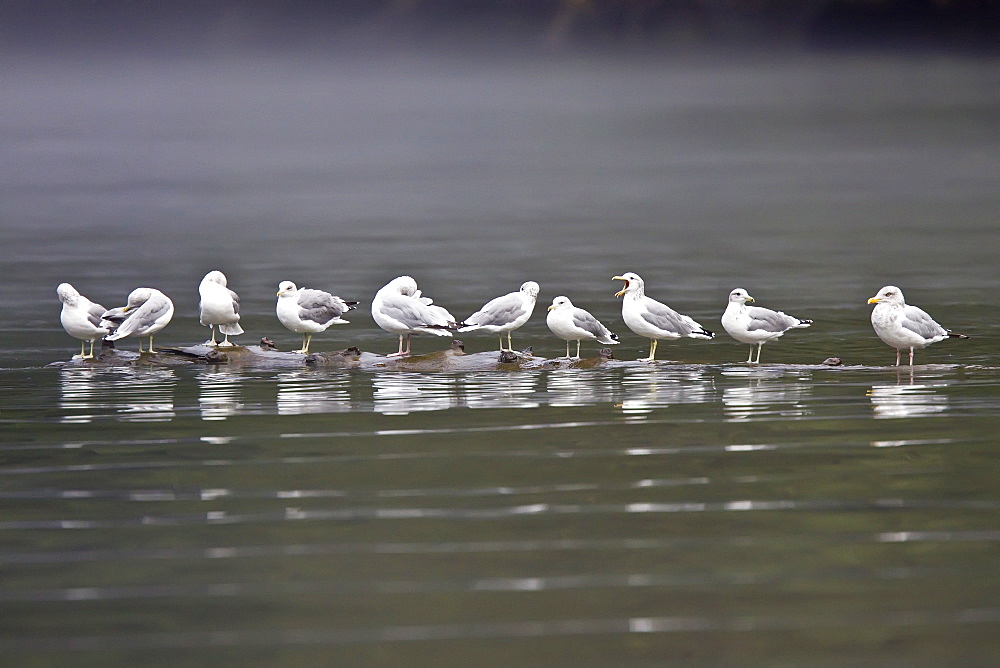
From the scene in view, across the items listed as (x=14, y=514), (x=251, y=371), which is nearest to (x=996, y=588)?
(x=14, y=514)

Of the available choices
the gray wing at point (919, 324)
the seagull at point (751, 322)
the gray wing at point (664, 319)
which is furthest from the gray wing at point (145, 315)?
the gray wing at point (919, 324)

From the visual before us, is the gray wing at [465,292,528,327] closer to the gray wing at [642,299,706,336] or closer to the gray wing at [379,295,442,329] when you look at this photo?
the gray wing at [379,295,442,329]

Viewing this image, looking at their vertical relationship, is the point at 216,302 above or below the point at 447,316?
above

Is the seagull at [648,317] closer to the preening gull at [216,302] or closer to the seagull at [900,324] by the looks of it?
the seagull at [900,324]

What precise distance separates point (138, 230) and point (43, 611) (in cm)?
3789

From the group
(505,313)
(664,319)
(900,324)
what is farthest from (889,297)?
(505,313)

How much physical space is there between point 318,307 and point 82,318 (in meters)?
2.23

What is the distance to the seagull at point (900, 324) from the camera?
12.7 m

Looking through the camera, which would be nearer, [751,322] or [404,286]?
[751,322]

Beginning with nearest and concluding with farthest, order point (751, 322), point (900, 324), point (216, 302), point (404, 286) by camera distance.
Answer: point (900, 324) < point (751, 322) < point (216, 302) < point (404, 286)

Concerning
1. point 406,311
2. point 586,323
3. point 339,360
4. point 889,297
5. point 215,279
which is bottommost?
point 339,360

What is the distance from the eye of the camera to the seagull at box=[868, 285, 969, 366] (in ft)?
41.7

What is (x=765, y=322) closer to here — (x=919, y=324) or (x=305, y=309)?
(x=919, y=324)

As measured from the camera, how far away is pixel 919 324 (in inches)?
503
